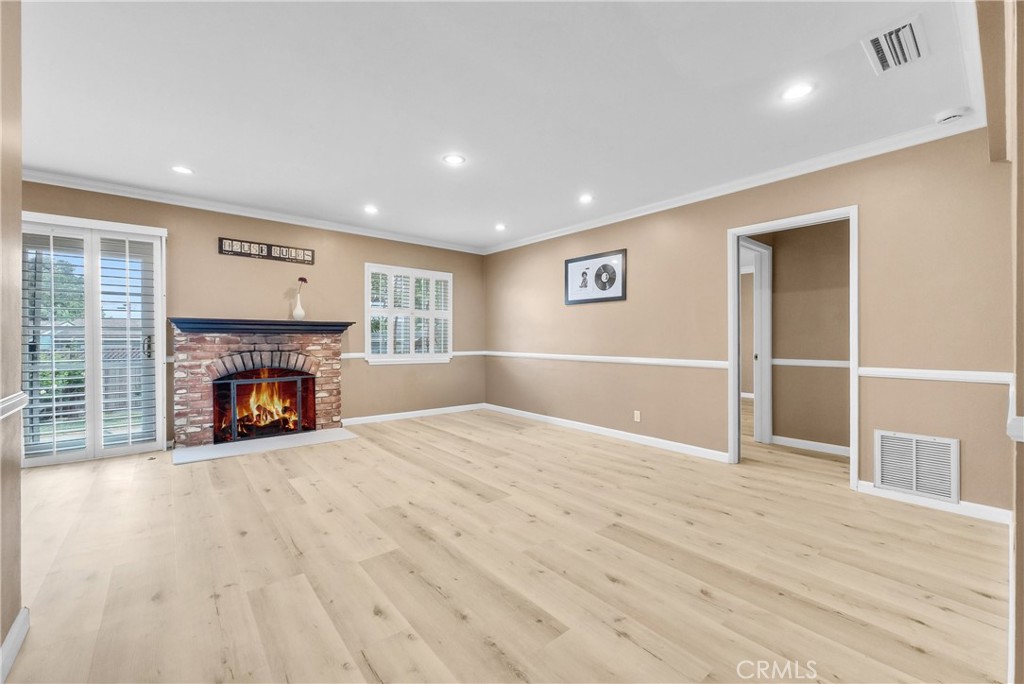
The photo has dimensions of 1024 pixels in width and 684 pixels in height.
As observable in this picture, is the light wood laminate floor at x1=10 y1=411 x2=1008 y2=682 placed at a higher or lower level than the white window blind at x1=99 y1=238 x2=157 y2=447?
lower

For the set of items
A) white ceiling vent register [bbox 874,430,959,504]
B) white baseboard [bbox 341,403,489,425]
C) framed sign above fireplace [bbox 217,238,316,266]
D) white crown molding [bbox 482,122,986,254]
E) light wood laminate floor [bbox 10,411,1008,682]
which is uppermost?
white crown molding [bbox 482,122,986,254]

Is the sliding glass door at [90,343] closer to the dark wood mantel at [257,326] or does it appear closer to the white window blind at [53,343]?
the white window blind at [53,343]

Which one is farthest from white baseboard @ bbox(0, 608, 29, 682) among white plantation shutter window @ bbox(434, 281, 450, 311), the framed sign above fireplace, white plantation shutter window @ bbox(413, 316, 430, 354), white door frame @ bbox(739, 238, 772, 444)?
white door frame @ bbox(739, 238, 772, 444)

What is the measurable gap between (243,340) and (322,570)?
3.39 meters

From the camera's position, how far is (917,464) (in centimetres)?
289

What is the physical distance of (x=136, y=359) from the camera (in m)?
4.09

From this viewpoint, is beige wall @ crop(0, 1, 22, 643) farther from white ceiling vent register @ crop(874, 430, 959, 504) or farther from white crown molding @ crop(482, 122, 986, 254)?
white ceiling vent register @ crop(874, 430, 959, 504)

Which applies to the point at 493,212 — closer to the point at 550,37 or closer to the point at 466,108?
the point at 466,108

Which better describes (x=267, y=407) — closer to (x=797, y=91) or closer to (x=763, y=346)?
(x=797, y=91)

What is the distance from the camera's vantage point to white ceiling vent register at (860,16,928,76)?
1.90 meters

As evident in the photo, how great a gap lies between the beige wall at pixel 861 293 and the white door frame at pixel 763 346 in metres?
1.06

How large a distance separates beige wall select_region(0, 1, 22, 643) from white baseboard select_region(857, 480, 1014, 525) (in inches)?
185

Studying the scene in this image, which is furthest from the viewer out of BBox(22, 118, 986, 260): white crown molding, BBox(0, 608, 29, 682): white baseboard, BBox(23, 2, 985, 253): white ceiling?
BBox(22, 118, 986, 260): white crown molding

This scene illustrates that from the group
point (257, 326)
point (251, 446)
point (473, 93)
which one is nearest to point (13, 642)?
point (251, 446)
